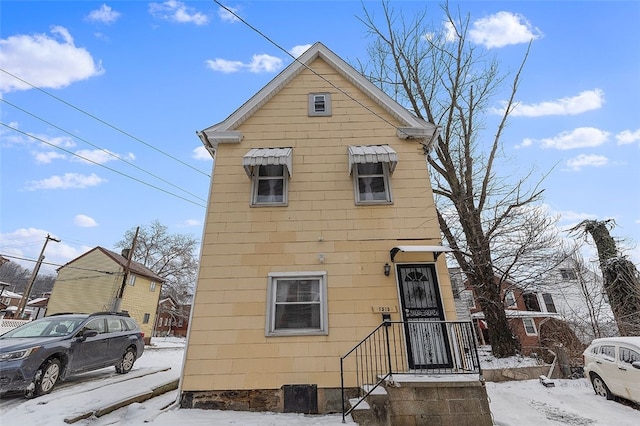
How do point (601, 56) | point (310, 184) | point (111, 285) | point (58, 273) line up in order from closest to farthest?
point (310, 184), point (601, 56), point (111, 285), point (58, 273)

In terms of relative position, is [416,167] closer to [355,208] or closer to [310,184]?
[355,208]

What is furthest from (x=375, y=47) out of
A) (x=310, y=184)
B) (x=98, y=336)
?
(x=98, y=336)

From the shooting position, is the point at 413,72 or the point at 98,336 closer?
the point at 98,336

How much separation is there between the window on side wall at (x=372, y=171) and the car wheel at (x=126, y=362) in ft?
25.5

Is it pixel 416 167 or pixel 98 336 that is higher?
pixel 416 167

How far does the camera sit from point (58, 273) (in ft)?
81.9

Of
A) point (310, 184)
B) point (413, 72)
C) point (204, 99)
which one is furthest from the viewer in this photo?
point (413, 72)

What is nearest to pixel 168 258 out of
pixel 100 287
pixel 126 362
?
pixel 100 287

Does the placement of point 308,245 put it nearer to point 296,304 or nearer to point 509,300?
point 296,304

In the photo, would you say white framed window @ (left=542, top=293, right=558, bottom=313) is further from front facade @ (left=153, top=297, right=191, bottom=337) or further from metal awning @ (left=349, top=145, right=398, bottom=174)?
front facade @ (left=153, top=297, right=191, bottom=337)

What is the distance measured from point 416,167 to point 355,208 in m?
2.05

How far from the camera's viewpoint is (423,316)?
6.29 m

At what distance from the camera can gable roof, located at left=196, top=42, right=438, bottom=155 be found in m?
7.97

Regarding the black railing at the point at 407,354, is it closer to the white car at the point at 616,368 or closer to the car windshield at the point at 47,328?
the white car at the point at 616,368
